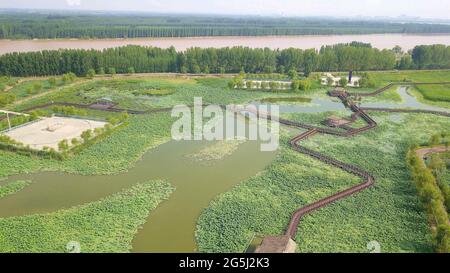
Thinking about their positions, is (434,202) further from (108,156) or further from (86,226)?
(108,156)

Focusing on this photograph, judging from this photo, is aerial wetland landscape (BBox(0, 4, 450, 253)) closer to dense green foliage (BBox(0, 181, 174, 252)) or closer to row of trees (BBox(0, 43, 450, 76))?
dense green foliage (BBox(0, 181, 174, 252))

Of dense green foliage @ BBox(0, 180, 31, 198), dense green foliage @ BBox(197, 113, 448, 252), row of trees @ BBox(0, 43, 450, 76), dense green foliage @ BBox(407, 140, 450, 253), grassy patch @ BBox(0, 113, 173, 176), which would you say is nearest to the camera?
dense green foliage @ BBox(407, 140, 450, 253)

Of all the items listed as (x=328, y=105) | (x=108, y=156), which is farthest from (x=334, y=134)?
(x=108, y=156)

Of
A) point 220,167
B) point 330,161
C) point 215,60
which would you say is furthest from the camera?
point 215,60

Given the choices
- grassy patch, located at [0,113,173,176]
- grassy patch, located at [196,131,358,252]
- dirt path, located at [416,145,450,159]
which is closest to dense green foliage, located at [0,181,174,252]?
grassy patch, located at [196,131,358,252]

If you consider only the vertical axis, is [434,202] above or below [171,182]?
above

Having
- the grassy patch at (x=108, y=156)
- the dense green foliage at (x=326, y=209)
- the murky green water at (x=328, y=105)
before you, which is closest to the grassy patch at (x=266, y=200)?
the dense green foliage at (x=326, y=209)
